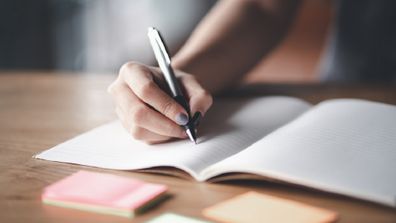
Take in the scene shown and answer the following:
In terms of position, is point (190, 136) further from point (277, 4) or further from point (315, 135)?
point (277, 4)

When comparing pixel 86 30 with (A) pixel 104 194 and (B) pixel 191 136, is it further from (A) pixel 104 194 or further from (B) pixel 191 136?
(A) pixel 104 194

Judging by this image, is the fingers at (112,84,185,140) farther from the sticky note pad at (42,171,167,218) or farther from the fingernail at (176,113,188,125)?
the sticky note pad at (42,171,167,218)

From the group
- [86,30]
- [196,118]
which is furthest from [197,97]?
[86,30]

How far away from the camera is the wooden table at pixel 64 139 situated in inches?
21.2

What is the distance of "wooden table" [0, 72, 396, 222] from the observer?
54 cm

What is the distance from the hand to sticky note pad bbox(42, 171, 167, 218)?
12 centimetres

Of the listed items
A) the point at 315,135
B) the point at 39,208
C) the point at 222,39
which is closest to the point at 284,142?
the point at 315,135

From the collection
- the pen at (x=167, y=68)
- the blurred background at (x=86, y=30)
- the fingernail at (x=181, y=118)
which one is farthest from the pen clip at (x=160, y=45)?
the blurred background at (x=86, y=30)

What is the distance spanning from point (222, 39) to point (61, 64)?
1932 mm

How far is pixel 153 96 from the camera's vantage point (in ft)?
2.34

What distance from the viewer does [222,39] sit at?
1.12 meters

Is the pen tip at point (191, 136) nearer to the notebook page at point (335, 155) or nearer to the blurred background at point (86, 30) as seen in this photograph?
the notebook page at point (335, 155)

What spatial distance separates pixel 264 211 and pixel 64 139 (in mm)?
391

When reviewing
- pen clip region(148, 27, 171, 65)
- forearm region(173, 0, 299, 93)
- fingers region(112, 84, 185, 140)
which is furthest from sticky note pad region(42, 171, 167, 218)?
forearm region(173, 0, 299, 93)
